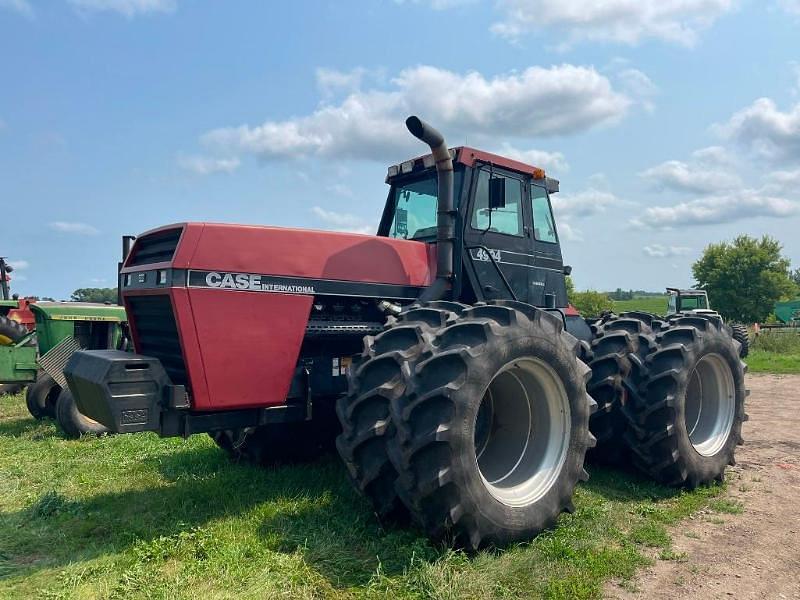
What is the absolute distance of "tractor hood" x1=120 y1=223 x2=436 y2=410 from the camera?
4133mm

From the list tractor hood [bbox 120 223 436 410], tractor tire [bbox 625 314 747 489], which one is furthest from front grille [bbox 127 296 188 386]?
tractor tire [bbox 625 314 747 489]

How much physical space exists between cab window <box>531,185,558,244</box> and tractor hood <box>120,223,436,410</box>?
7.35 ft

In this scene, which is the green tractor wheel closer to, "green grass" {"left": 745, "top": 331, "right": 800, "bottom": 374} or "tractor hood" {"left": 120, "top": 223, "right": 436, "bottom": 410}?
"tractor hood" {"left": 120, "top": 223, "right": 436, "bottom": 410}

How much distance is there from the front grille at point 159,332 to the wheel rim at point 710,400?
4655 millimetres

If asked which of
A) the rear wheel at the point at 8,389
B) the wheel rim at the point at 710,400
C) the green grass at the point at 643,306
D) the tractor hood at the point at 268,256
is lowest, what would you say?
the rear wheel at the point at 8,389

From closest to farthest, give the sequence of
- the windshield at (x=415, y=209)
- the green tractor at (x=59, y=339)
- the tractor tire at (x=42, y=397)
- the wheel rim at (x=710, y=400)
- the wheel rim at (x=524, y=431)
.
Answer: the wheel rim at (x=524, y=431), the windshield at (x=415, y=209), the wheel rim at (x=710, y=400), the green tractor at (x=59, y=339), the tractor tire at (x=42, y=397)

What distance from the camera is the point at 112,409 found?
3938 mm

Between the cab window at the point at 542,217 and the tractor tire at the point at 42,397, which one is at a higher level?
the cab window at the point at 542,217

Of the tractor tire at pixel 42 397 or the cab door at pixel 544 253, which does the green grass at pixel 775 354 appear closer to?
the cab door at pixel 544 253

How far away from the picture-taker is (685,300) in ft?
84.7

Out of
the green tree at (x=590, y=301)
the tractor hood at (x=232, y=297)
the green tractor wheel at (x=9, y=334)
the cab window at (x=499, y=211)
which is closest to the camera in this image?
the tractor hood at (x=232, y=297)

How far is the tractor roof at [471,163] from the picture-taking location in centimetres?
559

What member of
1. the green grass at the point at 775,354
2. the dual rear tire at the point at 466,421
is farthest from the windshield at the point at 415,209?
the green grass at the point at 775,354

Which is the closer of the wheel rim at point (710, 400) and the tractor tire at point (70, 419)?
the wheel rim at point (710, 400)
